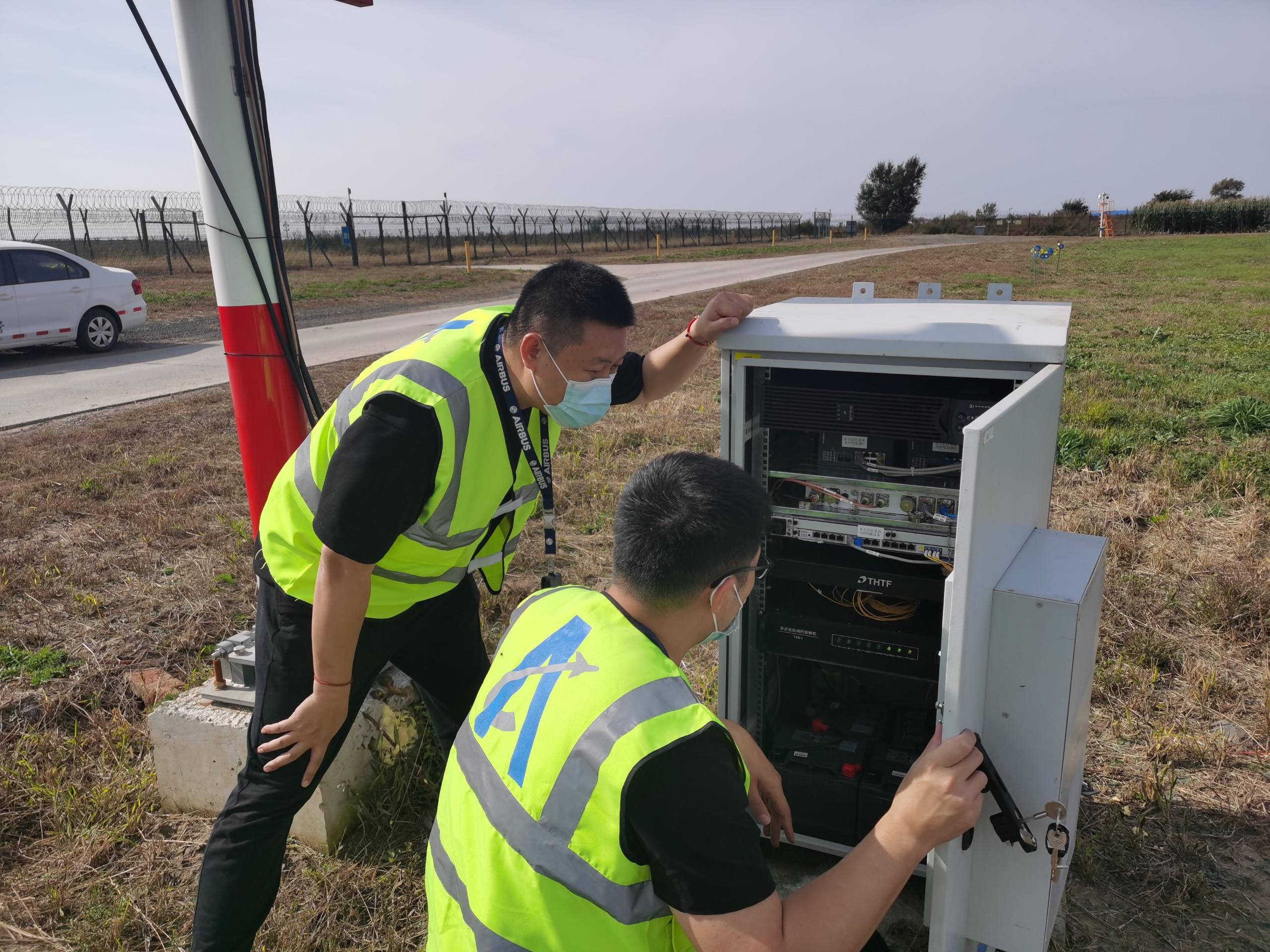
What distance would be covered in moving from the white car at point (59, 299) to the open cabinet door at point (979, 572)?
11.2 meters

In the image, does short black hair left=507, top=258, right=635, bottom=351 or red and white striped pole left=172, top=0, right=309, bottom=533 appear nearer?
short black hair left=507, top=258, right=635, bottom=351

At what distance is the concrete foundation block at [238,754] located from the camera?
8.89 ft

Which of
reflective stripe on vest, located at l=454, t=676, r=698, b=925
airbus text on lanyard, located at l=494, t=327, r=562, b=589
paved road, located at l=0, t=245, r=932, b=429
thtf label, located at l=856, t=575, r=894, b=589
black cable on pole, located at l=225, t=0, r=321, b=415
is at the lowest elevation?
paved road, located at l=0, t=245, r=932, b=429

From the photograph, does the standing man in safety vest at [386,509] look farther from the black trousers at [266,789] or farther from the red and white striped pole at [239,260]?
the red and white striped pole at [239,260]

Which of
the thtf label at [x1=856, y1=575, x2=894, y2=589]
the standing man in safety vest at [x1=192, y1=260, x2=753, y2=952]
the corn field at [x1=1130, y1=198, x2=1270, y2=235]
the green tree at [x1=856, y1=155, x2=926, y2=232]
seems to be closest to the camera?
the standing man in safety vest at [x1=192, y1=260, x2=753, y2=952]

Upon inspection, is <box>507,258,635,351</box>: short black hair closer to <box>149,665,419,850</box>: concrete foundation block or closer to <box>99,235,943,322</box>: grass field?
<box>149,665,419,850</box>: concrete foundation block

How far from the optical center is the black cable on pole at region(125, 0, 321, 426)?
2414mm

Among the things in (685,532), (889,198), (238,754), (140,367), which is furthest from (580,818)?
(889,198)

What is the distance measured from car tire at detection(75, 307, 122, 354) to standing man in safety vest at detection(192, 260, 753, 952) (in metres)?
10.3

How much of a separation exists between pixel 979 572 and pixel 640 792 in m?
0.78

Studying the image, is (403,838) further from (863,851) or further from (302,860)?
(863,851)

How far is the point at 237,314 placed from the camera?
2623 millimetres

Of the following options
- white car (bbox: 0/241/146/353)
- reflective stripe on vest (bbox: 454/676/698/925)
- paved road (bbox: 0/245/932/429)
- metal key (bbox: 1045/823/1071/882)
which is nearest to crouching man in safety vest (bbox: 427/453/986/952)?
reflective stripe on vest (bbox: 454/676/698/925)

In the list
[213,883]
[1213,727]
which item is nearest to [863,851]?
[213,883]
